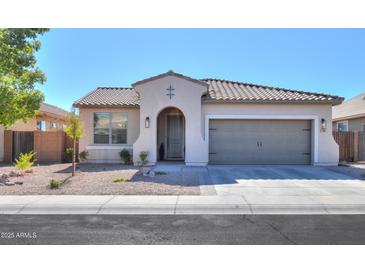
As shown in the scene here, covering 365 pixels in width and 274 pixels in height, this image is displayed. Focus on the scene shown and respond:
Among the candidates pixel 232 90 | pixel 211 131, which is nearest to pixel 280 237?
pixel 211 131

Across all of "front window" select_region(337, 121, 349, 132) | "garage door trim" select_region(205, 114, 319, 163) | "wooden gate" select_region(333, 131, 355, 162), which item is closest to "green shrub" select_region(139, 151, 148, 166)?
"garage door trim" select_region(205, 114, 319, 163)

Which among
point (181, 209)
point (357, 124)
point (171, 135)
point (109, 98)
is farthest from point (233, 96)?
point (357, 124)

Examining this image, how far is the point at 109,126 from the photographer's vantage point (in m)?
15.6

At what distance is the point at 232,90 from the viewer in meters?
16.2

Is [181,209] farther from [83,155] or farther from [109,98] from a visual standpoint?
[109,98]

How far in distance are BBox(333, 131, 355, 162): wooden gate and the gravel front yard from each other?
33.0 feet

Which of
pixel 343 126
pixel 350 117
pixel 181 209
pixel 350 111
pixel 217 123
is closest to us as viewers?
pixel 181 209

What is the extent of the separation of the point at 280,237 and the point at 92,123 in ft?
42.0

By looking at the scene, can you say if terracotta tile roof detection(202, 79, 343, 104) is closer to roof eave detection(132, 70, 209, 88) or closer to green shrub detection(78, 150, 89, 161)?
roof eave detection(132, 70, 209, 88)

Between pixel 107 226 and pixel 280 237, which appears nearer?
pixel 280 237

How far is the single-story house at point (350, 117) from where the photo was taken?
2128 centimetres

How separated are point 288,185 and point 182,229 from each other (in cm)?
553

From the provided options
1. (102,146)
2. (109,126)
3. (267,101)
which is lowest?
(102,146)

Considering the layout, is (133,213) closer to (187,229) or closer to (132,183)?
Answer: (187,229)
